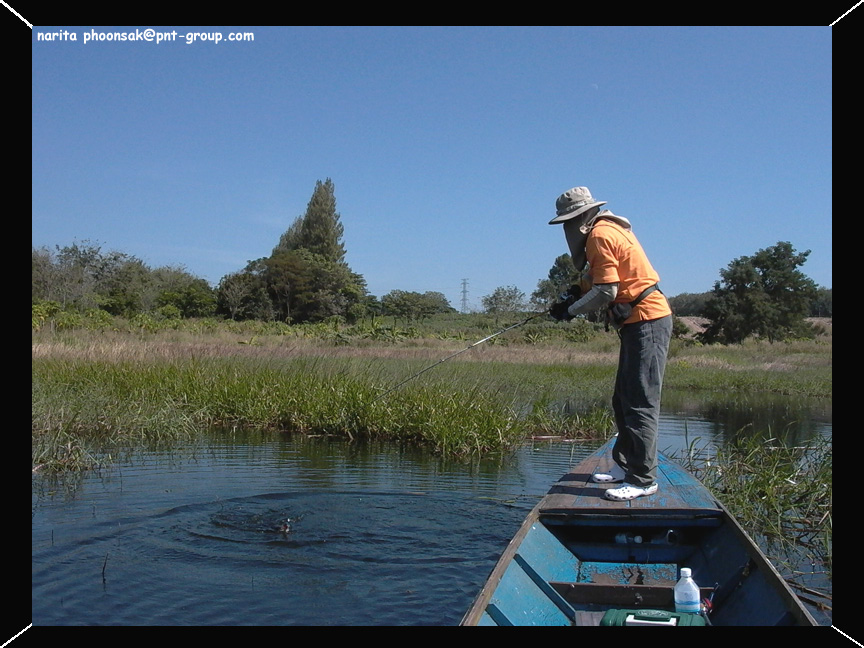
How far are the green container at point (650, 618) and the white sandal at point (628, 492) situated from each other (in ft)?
4.70

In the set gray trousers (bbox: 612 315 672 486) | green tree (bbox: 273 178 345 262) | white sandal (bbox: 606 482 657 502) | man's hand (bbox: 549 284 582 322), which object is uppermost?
green tree (bbox: 273 178 345 262)

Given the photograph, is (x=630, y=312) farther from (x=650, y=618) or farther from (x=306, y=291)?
(x=306, y=291)

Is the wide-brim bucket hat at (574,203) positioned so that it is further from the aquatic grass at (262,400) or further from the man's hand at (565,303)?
the aquatic grass at (262,400)

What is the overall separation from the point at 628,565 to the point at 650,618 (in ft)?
4.46

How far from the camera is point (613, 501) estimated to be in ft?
16.6

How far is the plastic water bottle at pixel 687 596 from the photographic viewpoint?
3791mm

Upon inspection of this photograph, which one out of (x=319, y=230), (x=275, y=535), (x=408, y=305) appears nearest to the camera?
(x=275, y=535)

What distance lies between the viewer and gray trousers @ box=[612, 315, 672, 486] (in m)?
5.09

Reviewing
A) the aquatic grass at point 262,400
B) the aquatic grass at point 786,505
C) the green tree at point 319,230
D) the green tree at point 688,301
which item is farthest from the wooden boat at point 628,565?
the green tree at point 688,301

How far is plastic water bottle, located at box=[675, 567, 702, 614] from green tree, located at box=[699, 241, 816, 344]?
3923cm

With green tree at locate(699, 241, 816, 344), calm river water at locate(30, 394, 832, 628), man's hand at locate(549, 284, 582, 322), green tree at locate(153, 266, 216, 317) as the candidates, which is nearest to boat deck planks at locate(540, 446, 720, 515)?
calm river water at locate(30, 394, 832, 628)

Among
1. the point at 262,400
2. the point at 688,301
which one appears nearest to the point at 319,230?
the point at 688,301

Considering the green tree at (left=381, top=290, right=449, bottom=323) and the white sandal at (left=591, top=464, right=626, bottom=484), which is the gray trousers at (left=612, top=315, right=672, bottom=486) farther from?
the green tree at (left=381, top=290, right=449, bottom=323)

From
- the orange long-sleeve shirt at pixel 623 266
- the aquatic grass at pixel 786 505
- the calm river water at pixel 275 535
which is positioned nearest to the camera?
the calm river water at pixel 275 535
